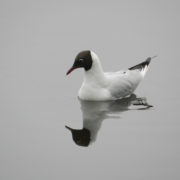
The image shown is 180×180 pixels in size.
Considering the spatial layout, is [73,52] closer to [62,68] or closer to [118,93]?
[62,68]

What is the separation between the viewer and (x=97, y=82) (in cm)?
1247

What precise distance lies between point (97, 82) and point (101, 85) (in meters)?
0.11

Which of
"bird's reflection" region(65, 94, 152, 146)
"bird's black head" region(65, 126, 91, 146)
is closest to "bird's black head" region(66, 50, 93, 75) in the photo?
"bird's reflection" region(65, 94, 152, 146)

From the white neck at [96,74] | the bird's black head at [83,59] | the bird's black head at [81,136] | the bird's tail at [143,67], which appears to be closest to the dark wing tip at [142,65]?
the bird's tail at [143,67]

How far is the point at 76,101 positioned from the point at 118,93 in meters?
0.95

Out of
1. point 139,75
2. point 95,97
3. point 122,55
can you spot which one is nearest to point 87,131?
point 95,97

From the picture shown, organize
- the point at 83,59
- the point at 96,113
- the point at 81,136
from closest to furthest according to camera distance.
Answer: the point at 81,136
the point at 96,113
the point at 83,59

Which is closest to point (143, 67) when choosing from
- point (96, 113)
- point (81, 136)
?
point (96, 113)

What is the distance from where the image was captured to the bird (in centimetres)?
1238

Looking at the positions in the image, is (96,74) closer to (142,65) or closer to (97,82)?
(97,82)

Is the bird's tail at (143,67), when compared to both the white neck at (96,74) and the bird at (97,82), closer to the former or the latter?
the bird at (97,82)

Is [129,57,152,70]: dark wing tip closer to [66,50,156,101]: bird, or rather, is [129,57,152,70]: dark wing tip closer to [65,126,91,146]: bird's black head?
[66,50,156,101]: bird

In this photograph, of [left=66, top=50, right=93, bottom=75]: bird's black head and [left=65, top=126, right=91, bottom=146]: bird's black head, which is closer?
[left=65, top=126, right=91, bottom=146]: bird's black head

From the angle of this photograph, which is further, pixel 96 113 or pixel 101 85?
pixel 101 85
